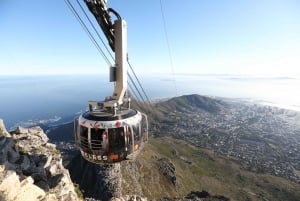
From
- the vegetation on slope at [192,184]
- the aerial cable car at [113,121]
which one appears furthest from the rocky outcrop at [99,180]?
the aerial cable car at [113,121]

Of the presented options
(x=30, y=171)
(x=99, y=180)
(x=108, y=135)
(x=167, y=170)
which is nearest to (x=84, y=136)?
(x=108, y=135)

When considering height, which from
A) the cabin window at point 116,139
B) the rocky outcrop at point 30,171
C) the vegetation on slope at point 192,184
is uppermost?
the cabin window at point 116,139

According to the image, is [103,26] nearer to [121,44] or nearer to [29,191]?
[121,44]

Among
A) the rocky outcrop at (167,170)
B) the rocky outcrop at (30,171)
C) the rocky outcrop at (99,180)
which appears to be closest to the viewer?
the rocky outcrop at (30,171)

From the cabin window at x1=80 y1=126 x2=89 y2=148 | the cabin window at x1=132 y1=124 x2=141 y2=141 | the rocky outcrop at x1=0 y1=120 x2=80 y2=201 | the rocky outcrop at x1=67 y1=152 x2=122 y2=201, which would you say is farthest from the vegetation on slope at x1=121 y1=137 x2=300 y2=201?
the cabin window at x1=80 y1=126 x2=89 y2=148

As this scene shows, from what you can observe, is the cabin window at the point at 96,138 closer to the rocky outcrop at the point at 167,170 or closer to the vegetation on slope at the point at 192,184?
the vegetation on slope at the point at 192,184

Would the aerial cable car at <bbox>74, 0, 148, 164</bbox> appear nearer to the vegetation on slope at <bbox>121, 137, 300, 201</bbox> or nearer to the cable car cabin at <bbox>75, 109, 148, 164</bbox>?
the cable car cabin at <bbox>75, 109, 148, 164</bbox>

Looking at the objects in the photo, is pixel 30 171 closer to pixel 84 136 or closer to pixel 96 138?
pixel 84 136
